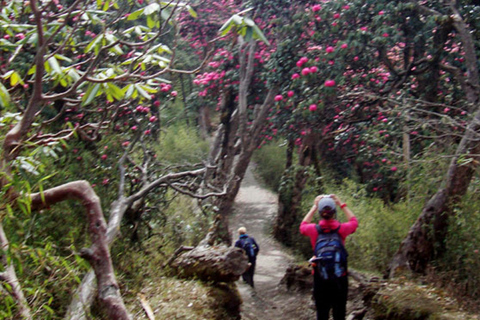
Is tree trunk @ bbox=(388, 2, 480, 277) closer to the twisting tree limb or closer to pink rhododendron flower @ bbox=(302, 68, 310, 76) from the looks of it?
pink rhododendron flower @ bbox=(302, 68, 310, 76)

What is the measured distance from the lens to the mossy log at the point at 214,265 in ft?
22.8

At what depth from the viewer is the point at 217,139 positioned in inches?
572

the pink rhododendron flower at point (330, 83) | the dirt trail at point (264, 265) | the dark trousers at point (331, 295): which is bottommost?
the dirt trail at point (264, 265)

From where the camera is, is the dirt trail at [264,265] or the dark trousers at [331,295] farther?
the dirt trail at [264,265]

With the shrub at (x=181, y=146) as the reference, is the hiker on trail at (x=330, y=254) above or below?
below

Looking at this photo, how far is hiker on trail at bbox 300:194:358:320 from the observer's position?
535 centimetres

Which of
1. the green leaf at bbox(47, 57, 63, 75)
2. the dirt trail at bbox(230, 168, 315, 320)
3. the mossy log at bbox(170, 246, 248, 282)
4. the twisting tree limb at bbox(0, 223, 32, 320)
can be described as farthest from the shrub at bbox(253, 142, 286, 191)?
the twisting tree limb at bbox(0, 223, 32, 320)

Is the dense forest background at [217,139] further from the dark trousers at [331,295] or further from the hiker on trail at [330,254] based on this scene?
the hiker on trail at [330,254]

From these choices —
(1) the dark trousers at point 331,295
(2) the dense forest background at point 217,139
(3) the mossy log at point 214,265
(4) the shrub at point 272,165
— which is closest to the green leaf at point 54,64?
(2) the dense forest background at point 217,139

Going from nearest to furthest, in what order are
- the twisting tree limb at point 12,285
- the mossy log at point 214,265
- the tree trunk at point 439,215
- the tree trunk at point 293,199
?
the twisting tree limb at point 12,285 → the mossy log at point 214,265 → the tree trunk at point 439,215 → the tree trunk at point 293,199

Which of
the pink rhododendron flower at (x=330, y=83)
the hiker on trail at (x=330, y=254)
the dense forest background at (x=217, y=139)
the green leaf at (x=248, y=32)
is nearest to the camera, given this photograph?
the green leaf at (x=248, y=32)

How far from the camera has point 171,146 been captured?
19.2m

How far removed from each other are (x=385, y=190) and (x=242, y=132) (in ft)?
13.4

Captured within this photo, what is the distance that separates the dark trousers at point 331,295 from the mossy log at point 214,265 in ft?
5.22
